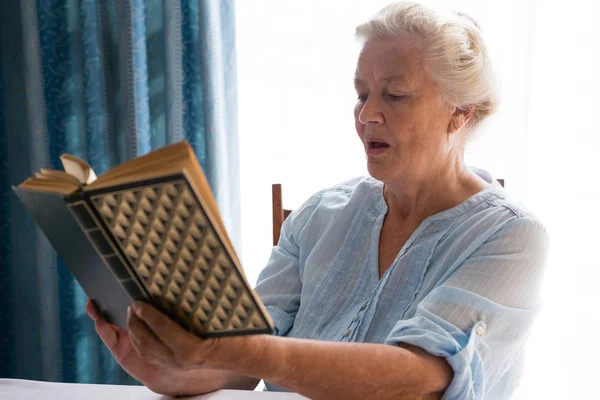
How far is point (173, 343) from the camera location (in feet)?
2.36

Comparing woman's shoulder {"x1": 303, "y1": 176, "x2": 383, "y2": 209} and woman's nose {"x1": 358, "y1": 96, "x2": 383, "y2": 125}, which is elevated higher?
woman's nose {"x1": 358, "y1": 96, "x2": 383, "y2": 125}

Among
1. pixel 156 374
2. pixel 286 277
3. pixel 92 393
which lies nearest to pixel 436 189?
pixel 286 277

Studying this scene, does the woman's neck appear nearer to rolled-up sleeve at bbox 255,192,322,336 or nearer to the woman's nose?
the woman's nose

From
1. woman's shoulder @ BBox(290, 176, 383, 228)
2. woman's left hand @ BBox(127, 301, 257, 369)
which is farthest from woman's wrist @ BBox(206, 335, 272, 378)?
woman's shoulder @ BBox(290, 176, 383, 228)

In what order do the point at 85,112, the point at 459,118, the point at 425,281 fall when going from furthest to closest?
the point at 85,112, the point at 459,118, the point at 425,281

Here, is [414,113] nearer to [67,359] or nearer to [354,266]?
[354,266]

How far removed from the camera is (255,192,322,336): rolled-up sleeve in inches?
54.4

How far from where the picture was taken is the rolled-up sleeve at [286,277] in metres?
1.38

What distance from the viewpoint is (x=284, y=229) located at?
1.53 m

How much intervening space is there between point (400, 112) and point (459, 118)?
0.15 meters

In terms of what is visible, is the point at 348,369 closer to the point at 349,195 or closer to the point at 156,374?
the point at 156,374

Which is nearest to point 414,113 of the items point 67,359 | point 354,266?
point 354,266

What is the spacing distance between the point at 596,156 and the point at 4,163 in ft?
7.05

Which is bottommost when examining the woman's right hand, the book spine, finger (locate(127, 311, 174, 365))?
the woman's right hand
